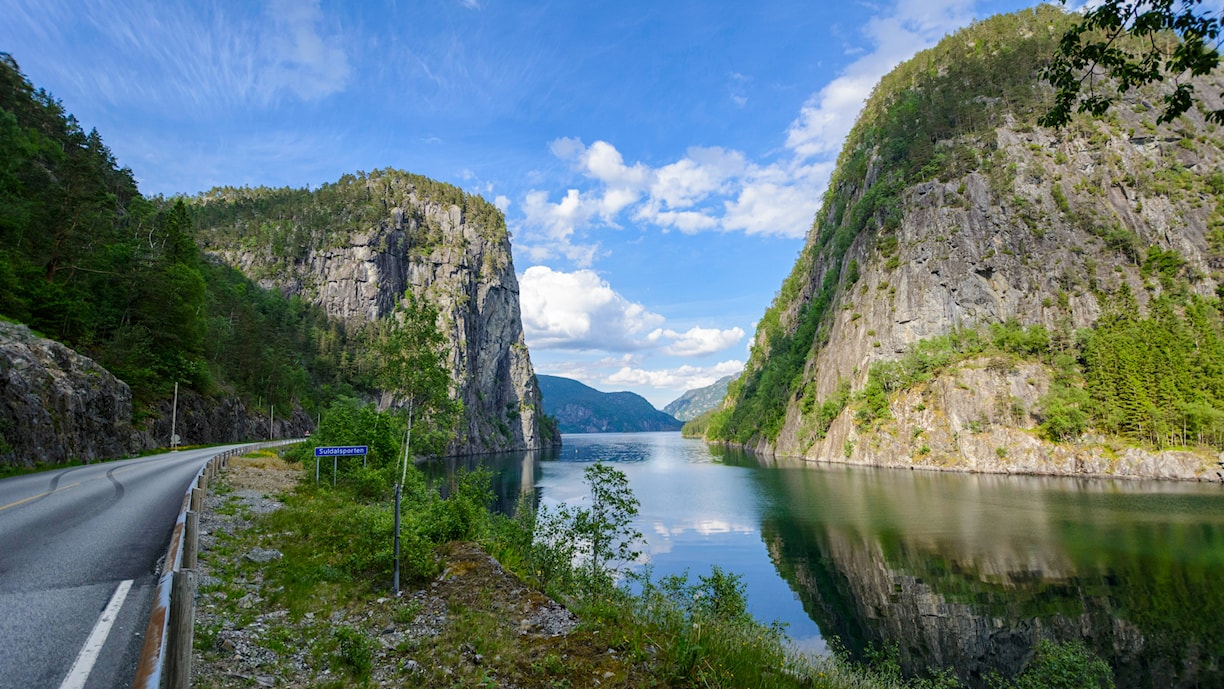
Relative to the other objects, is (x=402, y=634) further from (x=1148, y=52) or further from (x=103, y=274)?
(x=103, y=274)

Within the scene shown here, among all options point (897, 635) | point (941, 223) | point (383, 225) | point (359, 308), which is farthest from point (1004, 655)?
point (383, 225)

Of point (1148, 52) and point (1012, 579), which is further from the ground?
point (1148, 52)

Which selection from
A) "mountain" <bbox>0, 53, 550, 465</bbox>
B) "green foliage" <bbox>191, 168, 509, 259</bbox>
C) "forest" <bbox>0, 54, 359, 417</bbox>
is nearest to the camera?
"mountain" <bbox>0, 53, 550, 465</bbox>

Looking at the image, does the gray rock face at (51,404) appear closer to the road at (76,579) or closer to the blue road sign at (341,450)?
the road at (76,579)

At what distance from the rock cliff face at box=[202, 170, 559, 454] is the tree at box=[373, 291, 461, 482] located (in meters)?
83.7

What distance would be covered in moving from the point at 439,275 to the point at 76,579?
152 m

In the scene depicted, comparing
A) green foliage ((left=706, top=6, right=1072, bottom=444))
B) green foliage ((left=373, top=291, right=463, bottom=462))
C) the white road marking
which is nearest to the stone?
the white road marking

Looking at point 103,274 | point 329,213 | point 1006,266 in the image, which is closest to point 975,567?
point 103,274

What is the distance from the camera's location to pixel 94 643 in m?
6.23

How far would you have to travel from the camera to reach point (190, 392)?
4934 centimetres

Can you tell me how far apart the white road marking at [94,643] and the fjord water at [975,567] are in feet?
63.6

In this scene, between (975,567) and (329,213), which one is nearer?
(975,567)

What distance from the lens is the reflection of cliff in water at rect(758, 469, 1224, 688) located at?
59.2ft

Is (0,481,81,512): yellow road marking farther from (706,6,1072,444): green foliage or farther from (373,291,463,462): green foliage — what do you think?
(706,6,1072,444): green foliage
